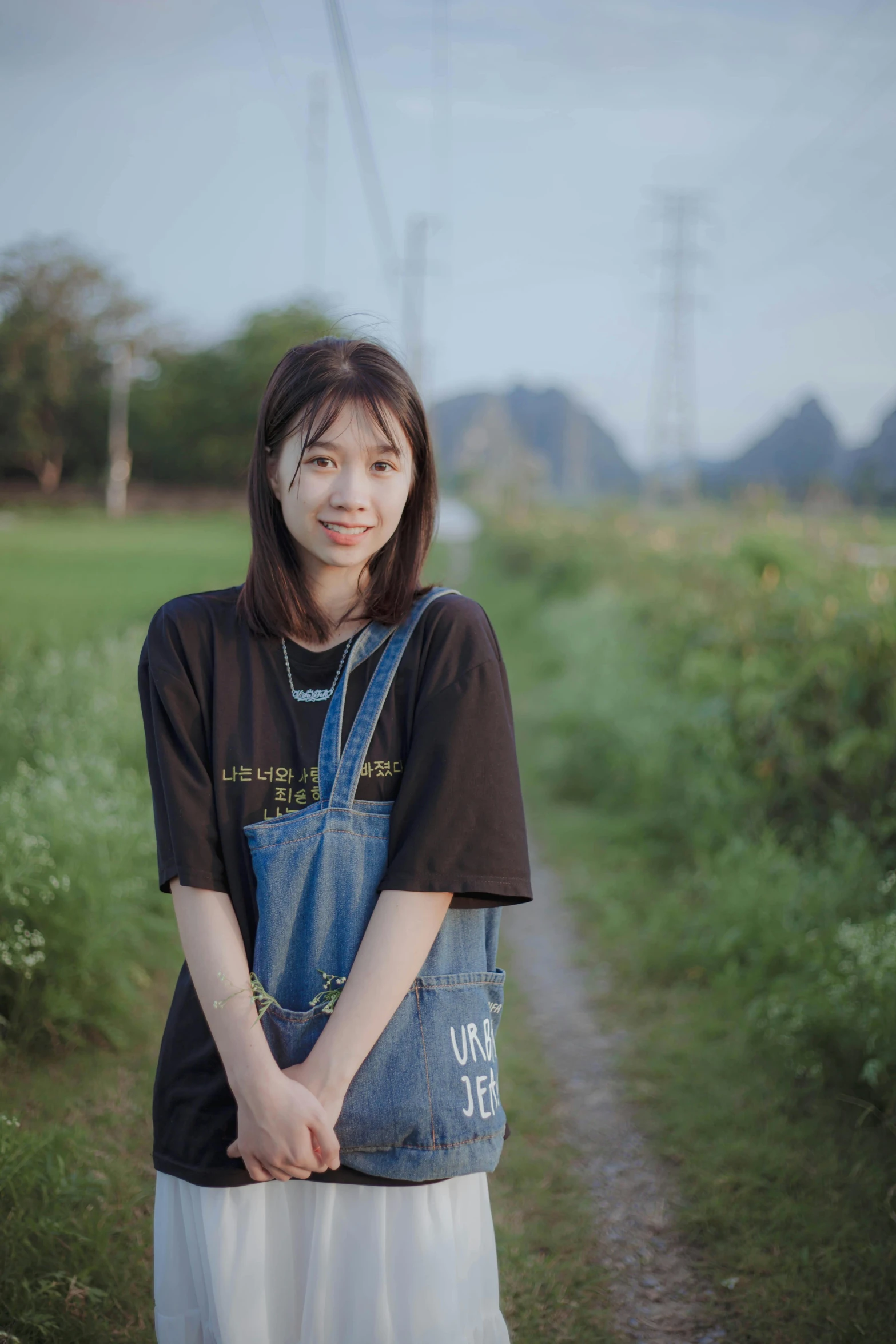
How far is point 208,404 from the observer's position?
97.2ft

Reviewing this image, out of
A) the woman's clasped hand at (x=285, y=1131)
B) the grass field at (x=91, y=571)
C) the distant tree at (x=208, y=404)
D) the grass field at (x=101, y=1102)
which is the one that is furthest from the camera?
the distant tree at (x=208, y=404)

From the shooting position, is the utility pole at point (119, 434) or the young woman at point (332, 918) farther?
the utility pole at point (119, 434)

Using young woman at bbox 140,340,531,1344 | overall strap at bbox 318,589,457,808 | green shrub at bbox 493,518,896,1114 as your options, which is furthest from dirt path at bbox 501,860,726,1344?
overall strap at bbox 318,589,457,808

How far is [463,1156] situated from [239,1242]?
351 mm

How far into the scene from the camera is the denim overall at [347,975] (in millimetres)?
1303

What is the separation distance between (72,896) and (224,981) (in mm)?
1849

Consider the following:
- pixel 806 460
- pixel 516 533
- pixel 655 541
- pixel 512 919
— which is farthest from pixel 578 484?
pixel 512 919

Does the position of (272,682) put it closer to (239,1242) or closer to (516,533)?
(239,1242)

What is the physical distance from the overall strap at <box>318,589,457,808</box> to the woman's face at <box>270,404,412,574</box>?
130 mm

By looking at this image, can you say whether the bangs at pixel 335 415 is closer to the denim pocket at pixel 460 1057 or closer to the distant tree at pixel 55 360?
the denim pocket at pixel 460 1057

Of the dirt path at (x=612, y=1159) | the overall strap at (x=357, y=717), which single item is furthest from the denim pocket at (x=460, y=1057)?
the dirt path at (x=612, y=1159)

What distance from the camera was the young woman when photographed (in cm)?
131

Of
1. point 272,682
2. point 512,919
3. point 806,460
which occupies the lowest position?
point 512,919

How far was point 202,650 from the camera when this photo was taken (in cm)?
143
